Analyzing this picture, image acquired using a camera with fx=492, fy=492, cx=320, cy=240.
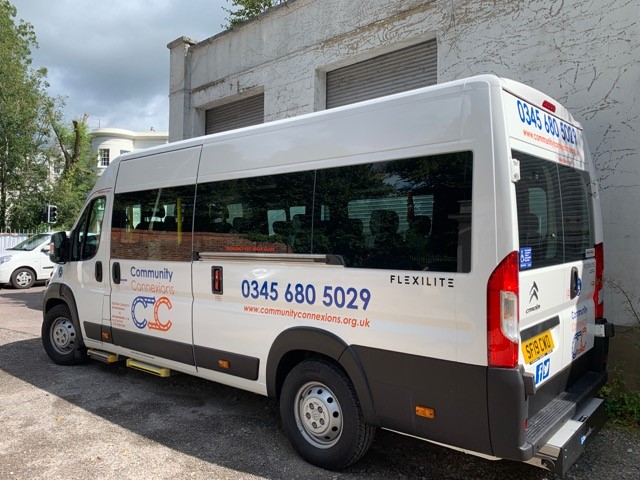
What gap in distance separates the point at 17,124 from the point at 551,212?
86.9ft

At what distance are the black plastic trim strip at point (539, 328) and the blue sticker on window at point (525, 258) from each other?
371 mm

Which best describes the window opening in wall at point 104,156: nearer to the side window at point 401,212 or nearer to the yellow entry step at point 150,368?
the yellow entry step at point 150,368

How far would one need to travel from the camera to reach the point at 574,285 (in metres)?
3.54

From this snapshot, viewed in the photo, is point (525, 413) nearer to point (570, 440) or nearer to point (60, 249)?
point (570, 440)

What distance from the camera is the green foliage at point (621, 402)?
4.39m

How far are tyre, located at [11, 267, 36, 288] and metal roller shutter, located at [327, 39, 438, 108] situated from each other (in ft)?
36.5

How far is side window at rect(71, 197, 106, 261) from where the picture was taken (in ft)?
18.3

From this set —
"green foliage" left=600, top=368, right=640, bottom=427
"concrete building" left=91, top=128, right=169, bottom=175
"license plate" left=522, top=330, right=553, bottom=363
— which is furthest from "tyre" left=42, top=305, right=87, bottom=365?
"concrete building" left=91, top=128, right=169, bottom=175

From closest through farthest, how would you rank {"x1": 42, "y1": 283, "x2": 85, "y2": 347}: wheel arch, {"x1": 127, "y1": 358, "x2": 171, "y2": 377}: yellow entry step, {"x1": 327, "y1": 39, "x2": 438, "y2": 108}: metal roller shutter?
{"x1": 127, "y1": 358, "x2": 171, "y2": 377}: yellow entry step < {"x1": 42, "y1": 283, "x2": 85, "y2": 347}: wheel arch < {"x1": 327, "y1": 39, "x2": 438, "y2": 108}: metal roller shutter

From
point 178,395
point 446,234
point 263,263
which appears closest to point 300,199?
point 263,263

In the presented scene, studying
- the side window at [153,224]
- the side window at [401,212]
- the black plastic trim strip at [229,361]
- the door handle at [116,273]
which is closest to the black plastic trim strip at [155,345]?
the black plastic trim strip at [229,361]

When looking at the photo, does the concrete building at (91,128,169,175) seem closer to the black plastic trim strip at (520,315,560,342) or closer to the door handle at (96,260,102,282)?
the door handle at (96,260,102,282)

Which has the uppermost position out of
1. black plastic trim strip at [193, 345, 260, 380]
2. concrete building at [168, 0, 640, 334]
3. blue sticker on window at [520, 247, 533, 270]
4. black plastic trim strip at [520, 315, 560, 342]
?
concrete building at [168, 0, 640, 334]

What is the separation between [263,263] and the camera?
3.91m
